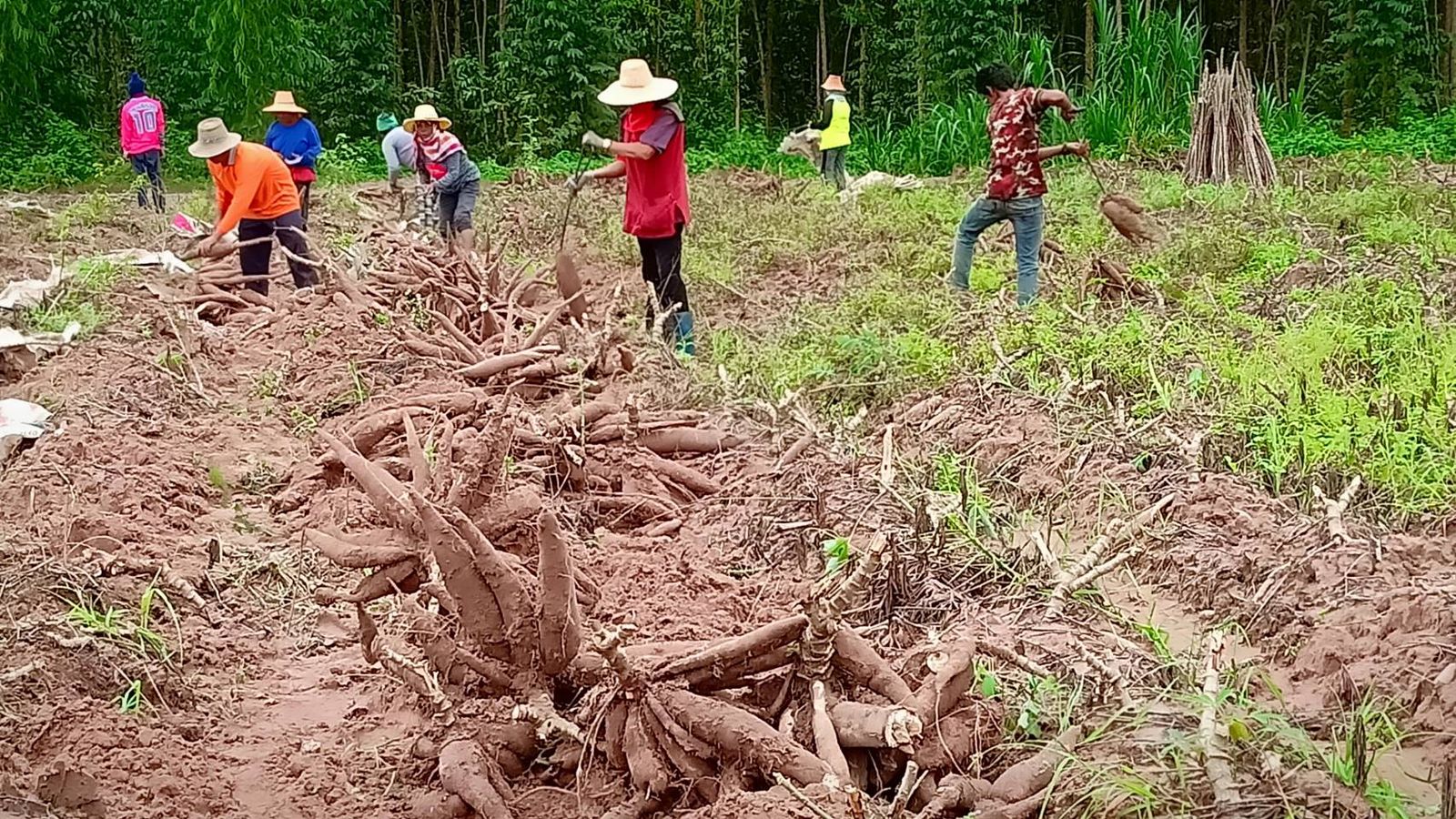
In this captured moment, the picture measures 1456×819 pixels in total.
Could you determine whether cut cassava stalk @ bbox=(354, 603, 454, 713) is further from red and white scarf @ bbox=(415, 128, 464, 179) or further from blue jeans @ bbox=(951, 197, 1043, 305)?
red and white scarf @ bbox=(415, 128, 464, 179)

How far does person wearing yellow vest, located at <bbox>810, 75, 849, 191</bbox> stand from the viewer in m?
13.3

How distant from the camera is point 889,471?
409 centimetres

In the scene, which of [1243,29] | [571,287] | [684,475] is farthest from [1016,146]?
[1243,29]

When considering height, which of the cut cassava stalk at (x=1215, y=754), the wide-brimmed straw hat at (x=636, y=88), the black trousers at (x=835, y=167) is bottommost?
the black trousers at (x=835, y=167)

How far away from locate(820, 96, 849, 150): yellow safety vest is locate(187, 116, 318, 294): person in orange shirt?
6728 mm

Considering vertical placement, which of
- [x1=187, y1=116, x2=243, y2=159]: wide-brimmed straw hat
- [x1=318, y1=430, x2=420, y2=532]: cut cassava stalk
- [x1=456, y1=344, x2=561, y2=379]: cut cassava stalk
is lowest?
[x1=456, y1=344, x2=561, y2=379]: cut cassava stalk

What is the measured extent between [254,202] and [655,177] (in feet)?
A: 8.65

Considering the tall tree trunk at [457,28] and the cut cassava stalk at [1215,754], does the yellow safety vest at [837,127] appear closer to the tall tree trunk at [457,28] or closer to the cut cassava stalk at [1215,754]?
the tall tree trunk at [457,28]

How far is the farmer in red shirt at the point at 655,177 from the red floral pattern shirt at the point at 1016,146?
1.71 metres

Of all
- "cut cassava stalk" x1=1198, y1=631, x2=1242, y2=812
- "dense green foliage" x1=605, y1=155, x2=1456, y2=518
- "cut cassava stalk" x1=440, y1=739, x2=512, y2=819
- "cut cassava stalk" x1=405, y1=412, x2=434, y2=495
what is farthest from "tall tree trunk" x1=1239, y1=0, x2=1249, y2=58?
"cut cassava stalk" x1=440, y1=739, x2=512, y2=819

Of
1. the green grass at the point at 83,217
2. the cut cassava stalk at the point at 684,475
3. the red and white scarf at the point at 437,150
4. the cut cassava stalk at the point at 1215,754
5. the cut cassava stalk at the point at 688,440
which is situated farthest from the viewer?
the green grass at the point at 83,217

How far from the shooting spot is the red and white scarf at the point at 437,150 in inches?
373

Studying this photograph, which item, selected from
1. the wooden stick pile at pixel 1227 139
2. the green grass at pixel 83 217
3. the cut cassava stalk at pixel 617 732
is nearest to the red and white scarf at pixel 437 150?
the green grass at pixel 83 217

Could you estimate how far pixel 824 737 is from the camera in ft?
7.69
